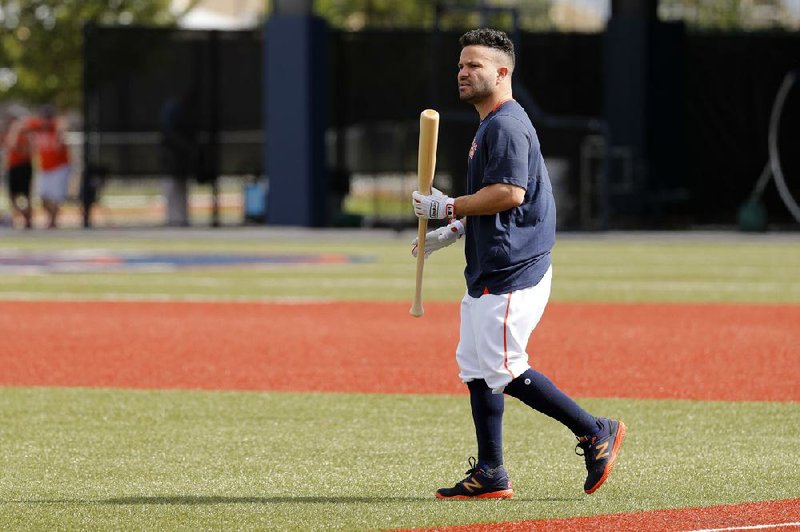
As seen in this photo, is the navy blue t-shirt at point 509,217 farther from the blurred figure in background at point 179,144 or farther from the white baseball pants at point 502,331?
the blurred figure in background at point 179,144

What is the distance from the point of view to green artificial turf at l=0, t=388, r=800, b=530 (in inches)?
266

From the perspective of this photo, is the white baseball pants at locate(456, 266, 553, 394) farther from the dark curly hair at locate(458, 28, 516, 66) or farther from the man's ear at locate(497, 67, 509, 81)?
the dark curly hair at locate(458, 28, 516, 66)

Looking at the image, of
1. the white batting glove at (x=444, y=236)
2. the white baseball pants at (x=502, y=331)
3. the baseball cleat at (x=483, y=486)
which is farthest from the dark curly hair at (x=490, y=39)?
the baseball cleat at (x=483, y=486)

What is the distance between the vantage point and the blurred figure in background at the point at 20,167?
93.3 feet

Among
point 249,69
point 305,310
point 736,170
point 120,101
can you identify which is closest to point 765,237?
point 736,170

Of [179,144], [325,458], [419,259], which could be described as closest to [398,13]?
[179,144]

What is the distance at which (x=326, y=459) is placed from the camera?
26.5 ft

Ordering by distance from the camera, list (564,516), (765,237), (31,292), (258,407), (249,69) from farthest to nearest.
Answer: (249,69) → (765,237) → (31,292) → (258,407) → (564,516)

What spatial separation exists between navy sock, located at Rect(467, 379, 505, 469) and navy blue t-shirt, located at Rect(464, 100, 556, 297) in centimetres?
44

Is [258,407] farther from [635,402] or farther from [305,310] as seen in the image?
[305,310]

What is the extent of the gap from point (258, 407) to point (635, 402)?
92.4 inches

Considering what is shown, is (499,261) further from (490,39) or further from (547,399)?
(490,39)

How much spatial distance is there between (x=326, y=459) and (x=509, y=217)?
1909 mm

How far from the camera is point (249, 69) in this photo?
30406mm
